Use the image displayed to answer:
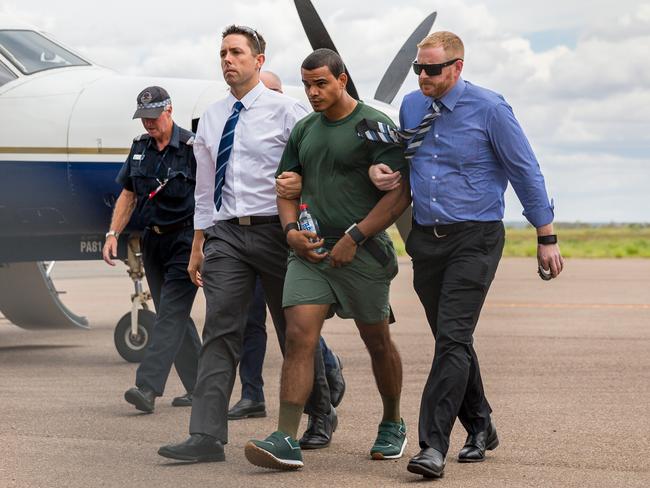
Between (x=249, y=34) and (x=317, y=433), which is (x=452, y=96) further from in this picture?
(x=317, y=433)

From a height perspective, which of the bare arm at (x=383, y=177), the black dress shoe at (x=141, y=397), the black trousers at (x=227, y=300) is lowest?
the black dress shoe at (x=141, y=397)

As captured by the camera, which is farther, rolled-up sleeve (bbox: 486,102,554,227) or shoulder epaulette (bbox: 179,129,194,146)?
shoulder epaulette (bbox: 179,129,194,146)

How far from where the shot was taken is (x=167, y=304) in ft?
26.7

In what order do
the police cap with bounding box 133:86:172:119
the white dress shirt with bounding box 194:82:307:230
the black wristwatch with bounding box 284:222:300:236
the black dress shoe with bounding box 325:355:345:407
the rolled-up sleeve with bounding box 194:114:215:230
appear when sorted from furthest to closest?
the police cap with bounding box 133:86:172:119 → the black dress shoe with bounding box 325:355:345:407 → the rolled-up sleeve with bounding box 194:114:215:230 → the white dress shirt with bounding box 194:82:307:230 → the black wristwatch with bounding box 284:222:300:236

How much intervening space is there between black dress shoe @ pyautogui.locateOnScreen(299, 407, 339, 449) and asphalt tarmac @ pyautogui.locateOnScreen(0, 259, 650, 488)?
10 centimetres

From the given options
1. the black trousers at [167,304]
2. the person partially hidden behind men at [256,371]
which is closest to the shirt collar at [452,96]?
the person partially hidden behind men at [256,371]

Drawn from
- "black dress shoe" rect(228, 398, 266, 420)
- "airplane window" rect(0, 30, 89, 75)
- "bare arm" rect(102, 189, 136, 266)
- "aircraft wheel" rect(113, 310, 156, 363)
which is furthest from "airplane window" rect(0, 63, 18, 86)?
"black dress shoe" rect(228, 398, 266, 420)

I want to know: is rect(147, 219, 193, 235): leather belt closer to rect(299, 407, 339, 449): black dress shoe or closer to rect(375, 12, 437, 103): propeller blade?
rect(299, 407, 339, 449): black dress shoe

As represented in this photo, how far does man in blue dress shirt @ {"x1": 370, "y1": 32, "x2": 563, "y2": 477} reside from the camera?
6047 mm

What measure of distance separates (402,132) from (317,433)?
1640 millimetres

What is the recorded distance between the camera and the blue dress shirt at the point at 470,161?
6.11 m

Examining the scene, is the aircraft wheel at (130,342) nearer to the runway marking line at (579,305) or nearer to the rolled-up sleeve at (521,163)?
the rolled-up sleeve at (521,163)

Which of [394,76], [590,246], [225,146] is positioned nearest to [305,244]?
[225,146]

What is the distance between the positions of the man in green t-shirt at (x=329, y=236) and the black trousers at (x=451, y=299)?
20cm
